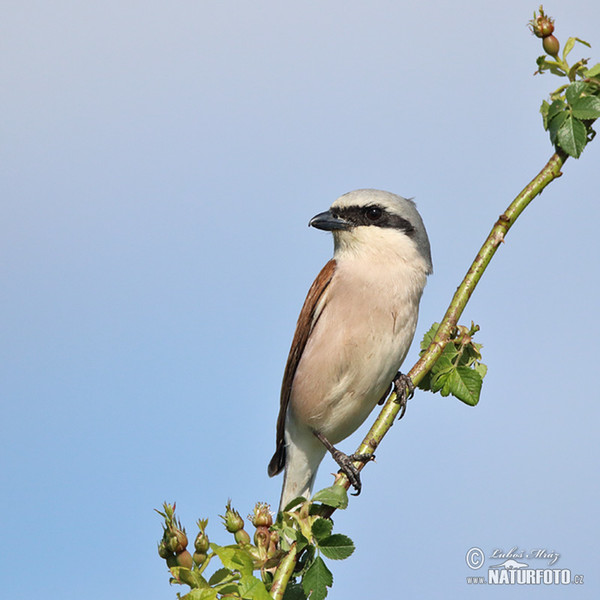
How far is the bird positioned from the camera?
4.53m

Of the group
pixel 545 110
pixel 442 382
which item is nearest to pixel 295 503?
pixel 442 382

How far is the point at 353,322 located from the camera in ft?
14.9

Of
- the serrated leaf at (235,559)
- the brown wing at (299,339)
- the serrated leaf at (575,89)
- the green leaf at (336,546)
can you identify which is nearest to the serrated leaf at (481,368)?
the green leaf at (336,546)

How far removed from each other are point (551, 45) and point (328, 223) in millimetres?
2023

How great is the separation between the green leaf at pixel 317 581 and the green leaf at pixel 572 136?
1.85 metres

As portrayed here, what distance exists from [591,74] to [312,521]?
2109 millimetres

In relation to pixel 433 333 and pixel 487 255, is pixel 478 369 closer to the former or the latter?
pixel 433 333

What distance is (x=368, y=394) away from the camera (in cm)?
465

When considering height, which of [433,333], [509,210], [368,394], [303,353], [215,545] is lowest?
[215,545]

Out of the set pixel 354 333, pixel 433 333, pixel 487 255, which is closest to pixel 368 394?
pixel 354 333

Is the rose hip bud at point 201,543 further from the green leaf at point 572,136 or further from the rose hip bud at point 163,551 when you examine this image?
the green leaf at point 572,136

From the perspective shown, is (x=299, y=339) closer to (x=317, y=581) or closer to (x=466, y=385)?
(x=466, y=385)

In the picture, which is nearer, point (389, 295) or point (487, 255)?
point (487, 255)

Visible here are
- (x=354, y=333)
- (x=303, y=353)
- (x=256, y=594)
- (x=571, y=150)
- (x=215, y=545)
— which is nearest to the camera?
(x=256, y=594)
